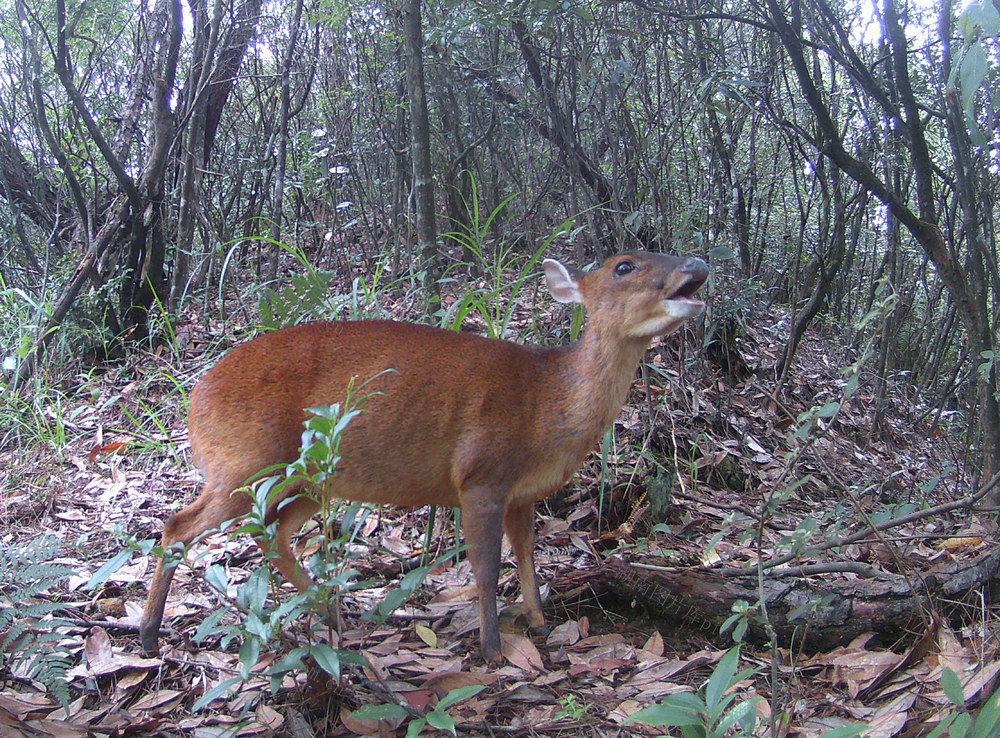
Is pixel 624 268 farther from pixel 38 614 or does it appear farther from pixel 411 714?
pixel 38 614

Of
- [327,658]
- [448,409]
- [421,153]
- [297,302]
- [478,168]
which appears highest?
[478,168]

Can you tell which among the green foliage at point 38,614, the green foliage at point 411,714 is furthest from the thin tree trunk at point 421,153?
the green foliage at point 411,714

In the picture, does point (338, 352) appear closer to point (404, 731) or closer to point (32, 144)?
point (404, 731)

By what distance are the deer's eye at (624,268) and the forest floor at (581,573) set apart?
42.7 inches

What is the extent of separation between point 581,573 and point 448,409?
112 cm

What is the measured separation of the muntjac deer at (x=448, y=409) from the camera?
353 cm

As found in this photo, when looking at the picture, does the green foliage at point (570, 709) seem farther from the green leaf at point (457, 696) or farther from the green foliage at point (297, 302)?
the green foliage at point (297, 302)

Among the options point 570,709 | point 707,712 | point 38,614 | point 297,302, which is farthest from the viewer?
point 297,302

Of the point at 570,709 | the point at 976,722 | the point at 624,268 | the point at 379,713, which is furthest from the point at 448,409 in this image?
the point at 976,722

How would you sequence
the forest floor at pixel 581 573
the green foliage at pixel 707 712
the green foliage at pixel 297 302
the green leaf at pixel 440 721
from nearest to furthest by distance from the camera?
the green foliage at pixel 707 712 → the green leaf at pixel 440 721 → the forest floor at pixel 581 573 → the green foliage at pixel 297 302

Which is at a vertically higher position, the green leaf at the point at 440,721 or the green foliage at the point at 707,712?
the green foliage at the point at 707,712

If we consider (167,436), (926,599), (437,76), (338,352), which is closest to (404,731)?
(338,352)

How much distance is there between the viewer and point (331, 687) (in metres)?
2.80

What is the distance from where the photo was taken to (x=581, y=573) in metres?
4.07
